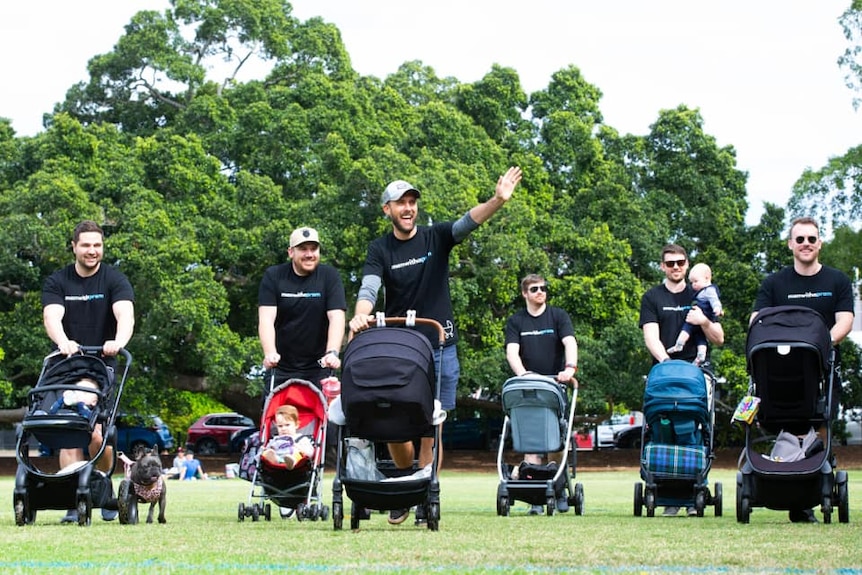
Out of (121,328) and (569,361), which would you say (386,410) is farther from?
(569,361)

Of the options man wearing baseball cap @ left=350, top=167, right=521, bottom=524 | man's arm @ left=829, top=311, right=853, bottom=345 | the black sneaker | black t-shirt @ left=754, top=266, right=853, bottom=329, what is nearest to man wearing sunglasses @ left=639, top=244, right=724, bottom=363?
black t-shirt @ left=754, top=266, right=853, bottom=329

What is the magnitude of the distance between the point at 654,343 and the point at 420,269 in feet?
Result: 8.13

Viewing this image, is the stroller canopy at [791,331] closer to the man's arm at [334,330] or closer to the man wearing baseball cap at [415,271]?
the man wearing baseball cap at [415,271]

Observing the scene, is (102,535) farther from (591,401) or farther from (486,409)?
(486,409)

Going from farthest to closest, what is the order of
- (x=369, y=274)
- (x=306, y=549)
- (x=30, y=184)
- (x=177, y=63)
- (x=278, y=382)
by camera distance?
(x=177, y=63)
(x=30, y=184)
(x=278, y=382)
(x=369, y=274)
(x=306, y=549)

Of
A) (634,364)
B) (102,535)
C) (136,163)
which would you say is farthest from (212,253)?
(102,535)

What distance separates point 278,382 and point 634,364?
23.5m

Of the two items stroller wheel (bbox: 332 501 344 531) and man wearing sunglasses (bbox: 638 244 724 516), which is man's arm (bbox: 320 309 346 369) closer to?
stroller wheel (bbox: 332 501 344 531)

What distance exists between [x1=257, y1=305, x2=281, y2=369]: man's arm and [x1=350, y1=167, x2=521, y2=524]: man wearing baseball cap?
94 centimetres

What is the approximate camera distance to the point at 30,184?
3134 centimetres

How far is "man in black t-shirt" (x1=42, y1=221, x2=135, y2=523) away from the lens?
31.0ft

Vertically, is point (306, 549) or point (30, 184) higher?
Result: point (30, 184)

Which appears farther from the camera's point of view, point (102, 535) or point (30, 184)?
point (30, 184)

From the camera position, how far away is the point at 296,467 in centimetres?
934
